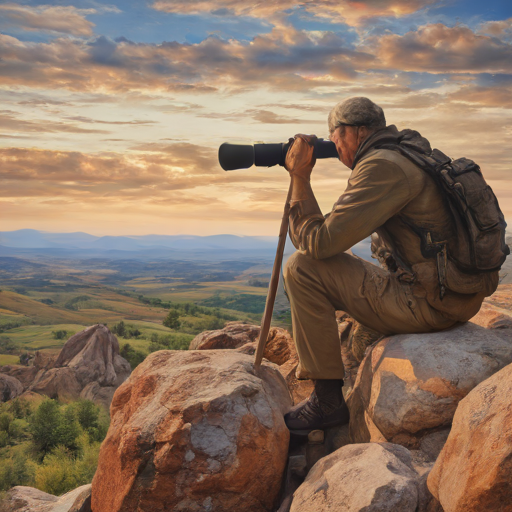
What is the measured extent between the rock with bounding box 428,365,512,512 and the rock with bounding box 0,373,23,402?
27085 mm

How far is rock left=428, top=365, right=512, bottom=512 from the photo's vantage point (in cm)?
277

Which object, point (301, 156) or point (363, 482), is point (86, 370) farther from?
point (363, 482)

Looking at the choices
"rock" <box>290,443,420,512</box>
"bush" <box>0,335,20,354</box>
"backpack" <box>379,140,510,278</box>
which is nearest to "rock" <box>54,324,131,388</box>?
"bush" <box>0,335,20,354</box>

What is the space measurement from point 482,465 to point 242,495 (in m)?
2.01

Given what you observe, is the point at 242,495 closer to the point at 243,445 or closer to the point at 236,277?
the point at 243,445

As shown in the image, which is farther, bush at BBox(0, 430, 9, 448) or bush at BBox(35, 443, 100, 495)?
bush at BBox(0, 430, 9, 448)

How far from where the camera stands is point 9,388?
2666 centimetres

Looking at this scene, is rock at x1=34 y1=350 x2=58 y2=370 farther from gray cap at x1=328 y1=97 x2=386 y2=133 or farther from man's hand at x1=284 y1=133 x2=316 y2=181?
gray cap at x1=328 y1=97 x2=386 y2=133

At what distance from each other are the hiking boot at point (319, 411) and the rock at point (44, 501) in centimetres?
224

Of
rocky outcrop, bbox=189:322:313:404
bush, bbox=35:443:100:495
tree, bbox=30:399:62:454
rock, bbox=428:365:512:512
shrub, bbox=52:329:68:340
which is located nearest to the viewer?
rock, bbox=428:365:512:512

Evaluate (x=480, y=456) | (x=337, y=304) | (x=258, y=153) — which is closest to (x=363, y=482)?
(x=480, y=456)

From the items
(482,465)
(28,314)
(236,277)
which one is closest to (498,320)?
(482,465)

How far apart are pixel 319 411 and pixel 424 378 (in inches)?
44.1

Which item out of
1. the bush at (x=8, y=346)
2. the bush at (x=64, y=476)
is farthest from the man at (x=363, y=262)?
the bush at (x=8, y=346)
